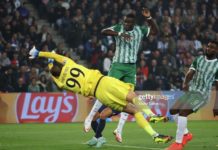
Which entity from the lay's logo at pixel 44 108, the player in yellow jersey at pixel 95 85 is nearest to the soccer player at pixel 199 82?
the player in yellow jersey at pixel 95 85

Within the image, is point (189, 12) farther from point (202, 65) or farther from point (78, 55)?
point (202, 65)

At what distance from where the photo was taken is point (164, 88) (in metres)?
25.5

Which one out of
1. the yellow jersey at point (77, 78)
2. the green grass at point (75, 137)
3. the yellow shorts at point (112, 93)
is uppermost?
the yellow jersey at point (77, 78)

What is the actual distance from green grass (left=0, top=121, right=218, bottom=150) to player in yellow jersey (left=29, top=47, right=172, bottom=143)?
1384mm

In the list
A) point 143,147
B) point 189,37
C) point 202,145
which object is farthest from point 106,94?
point 189,37

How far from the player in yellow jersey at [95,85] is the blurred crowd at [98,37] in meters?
11.1

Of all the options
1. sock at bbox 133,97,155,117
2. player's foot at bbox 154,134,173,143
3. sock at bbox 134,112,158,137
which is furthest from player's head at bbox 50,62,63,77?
player's foot at bbox 154,134,173,143

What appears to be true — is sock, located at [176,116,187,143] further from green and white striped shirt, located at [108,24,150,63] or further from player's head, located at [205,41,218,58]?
green and white striped shirt, located at [108,24,150,63]

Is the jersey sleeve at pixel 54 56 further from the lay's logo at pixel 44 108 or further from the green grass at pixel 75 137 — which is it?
the lay's logo at pixel 44 108

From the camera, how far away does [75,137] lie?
1628 centimetres

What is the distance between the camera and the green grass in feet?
44.6

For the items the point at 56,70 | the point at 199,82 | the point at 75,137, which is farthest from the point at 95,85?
the point at 75,137

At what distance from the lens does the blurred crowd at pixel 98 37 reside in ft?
79.0

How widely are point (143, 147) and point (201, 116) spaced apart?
10542mm
